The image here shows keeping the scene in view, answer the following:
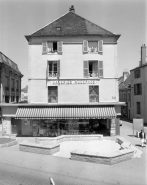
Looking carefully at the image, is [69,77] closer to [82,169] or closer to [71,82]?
[71,82]

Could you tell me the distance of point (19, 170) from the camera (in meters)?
10.2

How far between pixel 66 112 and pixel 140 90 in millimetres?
18656

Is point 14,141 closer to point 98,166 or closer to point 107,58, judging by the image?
point 98,166

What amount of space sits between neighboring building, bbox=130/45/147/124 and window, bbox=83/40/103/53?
1340cm

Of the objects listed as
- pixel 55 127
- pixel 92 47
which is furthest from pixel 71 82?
pixel 55 127

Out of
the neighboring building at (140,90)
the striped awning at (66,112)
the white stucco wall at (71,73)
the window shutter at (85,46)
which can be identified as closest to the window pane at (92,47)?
the window shutter at (85,46)

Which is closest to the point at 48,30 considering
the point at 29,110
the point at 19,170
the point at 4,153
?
the point at 29,110

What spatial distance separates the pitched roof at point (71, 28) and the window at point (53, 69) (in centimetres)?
349

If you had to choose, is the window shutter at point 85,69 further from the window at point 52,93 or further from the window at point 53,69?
the window at point 52,93

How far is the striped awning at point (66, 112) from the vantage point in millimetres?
19641

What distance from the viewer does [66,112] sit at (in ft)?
65.7

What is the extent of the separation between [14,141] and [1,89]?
57.3ft

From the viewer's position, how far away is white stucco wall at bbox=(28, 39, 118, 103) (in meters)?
21.0

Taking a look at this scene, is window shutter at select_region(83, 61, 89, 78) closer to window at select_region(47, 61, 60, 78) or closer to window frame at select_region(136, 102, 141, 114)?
window at select_region(47, 61, 60, 78)
